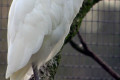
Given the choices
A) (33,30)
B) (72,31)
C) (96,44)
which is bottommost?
(96,44)

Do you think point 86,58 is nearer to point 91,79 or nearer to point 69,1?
point 91,79

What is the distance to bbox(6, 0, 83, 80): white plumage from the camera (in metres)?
1.95

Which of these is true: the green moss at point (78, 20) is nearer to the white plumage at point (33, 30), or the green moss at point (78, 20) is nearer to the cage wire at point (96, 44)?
the white plumage at point (33, 30)

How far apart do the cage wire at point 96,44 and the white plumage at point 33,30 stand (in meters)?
1.34

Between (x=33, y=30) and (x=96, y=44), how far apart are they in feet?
5.07

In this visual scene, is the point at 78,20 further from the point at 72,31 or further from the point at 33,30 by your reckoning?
the point at 33,30

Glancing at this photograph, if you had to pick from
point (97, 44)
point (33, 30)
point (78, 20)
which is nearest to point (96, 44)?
point (97, 44)

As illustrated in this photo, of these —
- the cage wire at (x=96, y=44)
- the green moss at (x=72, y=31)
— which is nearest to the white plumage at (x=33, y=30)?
the green moss at (x=72, y=31)

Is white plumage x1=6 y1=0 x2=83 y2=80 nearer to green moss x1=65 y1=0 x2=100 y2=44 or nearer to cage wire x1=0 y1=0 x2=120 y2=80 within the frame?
green moss x1=65 y1=0 x2=100 y2=44

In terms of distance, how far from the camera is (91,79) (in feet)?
11.5

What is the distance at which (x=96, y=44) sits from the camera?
11.4 feet

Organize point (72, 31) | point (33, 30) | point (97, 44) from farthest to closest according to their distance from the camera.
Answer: point (97, 44) → point (72, 31) → point (33, 30)

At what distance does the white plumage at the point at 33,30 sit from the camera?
1947 mm

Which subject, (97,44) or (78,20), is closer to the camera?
(78,20)
